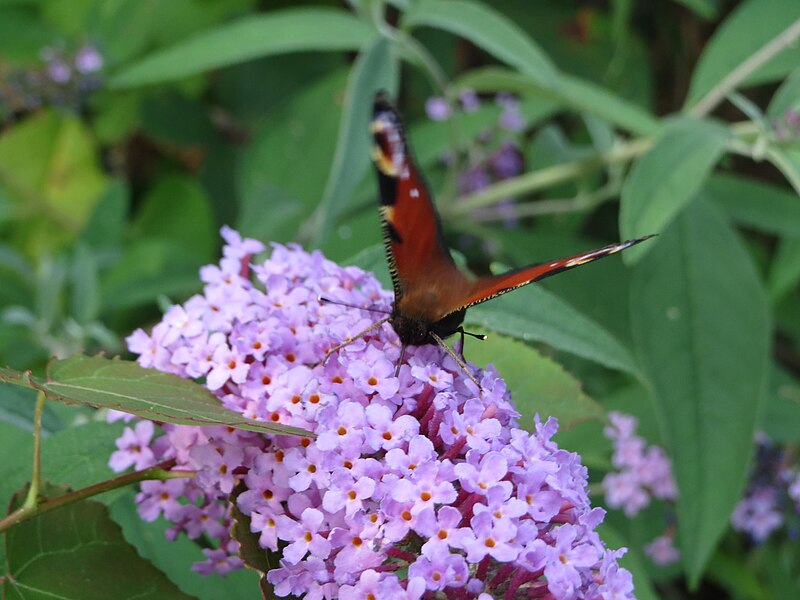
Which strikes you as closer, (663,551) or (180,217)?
(663,551)

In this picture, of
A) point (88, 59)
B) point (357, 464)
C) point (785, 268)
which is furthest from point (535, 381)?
point (88, 59)

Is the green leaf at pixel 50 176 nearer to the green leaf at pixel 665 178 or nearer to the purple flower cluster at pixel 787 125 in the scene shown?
the green leaf at pixel 665 178

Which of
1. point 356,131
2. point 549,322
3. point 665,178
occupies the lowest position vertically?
point 549,322

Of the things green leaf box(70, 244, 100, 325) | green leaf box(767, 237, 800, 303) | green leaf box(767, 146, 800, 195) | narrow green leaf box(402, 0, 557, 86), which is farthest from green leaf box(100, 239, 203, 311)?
green leaf box(767, 237, 800, 303)

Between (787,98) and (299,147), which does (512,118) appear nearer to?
(299,147)

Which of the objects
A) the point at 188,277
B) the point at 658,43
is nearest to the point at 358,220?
the point at 188,277

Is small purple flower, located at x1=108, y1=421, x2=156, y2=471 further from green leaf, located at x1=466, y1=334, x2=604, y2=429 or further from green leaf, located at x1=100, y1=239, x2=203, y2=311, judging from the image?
green leaf, located at x1=100, y1=239, x2=203, y2=311
